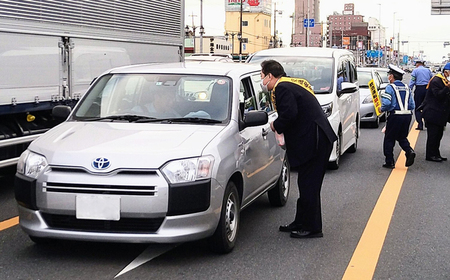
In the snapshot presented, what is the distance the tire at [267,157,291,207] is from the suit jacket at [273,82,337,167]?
146 centimetres

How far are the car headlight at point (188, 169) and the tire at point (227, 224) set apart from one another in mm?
375

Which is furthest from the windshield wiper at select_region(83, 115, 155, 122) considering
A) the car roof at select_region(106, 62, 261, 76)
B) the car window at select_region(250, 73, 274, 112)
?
the car window at select_region(250, 73, 274, 112)

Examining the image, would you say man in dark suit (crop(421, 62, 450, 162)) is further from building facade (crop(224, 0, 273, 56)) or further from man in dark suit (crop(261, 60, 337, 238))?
building facade (crop(224, 0, 273, 56))

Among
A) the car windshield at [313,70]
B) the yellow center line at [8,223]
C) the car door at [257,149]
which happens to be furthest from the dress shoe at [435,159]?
the yellow center line at [8,223]

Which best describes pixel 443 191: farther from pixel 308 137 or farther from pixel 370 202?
pixel 308 137

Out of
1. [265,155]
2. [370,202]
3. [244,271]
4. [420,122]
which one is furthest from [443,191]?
[420,122]

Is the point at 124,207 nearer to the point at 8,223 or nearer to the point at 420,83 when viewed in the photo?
the point at 8,223

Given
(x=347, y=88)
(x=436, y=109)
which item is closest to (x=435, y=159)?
(x=436, y=109)

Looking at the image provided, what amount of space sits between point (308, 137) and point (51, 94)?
178 inches

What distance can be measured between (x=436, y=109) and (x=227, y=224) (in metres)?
7.68

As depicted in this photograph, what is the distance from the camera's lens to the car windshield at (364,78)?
2062 cm

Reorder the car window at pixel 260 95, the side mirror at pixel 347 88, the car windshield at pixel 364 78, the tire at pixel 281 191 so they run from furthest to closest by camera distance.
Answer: the car windshield at pixel 364 78, the side mirror at pixel 347 88, the tire at pixel 281 191, the car window at pixel 260 95

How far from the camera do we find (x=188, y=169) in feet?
17.6

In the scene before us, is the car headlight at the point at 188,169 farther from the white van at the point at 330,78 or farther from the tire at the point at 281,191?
the white van at the point at 330,78
